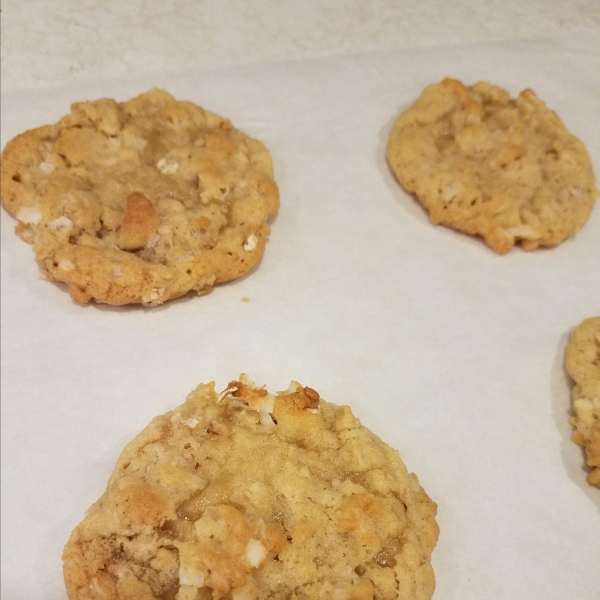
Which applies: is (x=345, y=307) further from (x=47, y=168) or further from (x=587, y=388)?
(x=47, y=168)

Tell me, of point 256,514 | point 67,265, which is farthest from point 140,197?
point 256,514

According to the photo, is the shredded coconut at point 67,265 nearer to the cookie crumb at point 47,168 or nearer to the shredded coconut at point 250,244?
the cookie crumb at point 47,168

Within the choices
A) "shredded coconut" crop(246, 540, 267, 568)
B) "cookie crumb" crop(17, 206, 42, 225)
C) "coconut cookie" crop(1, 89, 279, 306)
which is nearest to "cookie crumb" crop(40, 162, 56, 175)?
"coconut cookie" crop(1, 89, 279, 306)

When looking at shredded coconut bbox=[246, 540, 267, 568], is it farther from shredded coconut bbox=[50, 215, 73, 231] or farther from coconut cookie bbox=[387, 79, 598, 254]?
coconut cookie bbox=[387, 79, 598, 254]

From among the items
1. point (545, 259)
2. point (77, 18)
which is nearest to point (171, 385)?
point (545, 259)

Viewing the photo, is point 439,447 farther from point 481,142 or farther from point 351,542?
→ point 481,142
